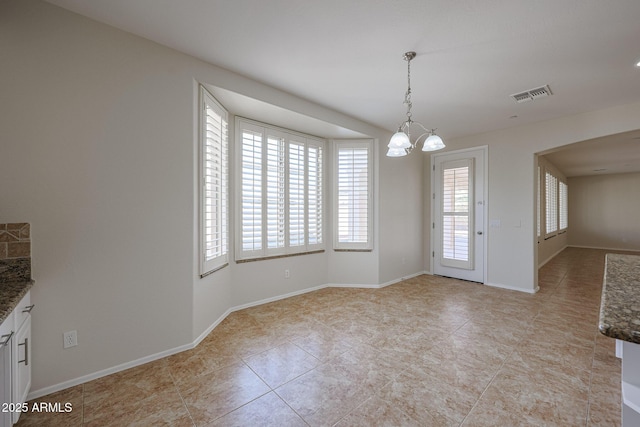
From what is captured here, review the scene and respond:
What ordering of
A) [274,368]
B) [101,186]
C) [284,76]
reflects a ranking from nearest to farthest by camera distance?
[101,186], [274,368], [284,76]

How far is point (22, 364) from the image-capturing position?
62.4 inches

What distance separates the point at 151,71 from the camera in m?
2.24

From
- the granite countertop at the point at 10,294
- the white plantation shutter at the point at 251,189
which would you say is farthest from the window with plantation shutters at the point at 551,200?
the granite countertop at the point at 10,294

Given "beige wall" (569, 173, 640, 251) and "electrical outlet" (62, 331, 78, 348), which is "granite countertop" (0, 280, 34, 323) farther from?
"beige wall" (569, 173, 640, 251)

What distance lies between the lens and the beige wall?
26.2 feet

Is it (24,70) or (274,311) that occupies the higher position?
(24,70)

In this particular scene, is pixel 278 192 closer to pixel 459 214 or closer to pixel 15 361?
pixel 15 361

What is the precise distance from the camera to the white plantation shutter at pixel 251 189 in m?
3.41

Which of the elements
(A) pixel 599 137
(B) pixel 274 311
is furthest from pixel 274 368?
(A) pixel 599 137

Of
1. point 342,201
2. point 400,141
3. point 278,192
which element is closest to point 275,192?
point 278,192

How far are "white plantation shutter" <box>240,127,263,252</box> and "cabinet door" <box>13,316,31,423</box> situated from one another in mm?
1992

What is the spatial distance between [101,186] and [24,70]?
2.85ft

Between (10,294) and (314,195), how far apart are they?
3.27 meters

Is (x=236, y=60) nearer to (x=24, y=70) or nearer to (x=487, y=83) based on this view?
(x=24, y=70)
